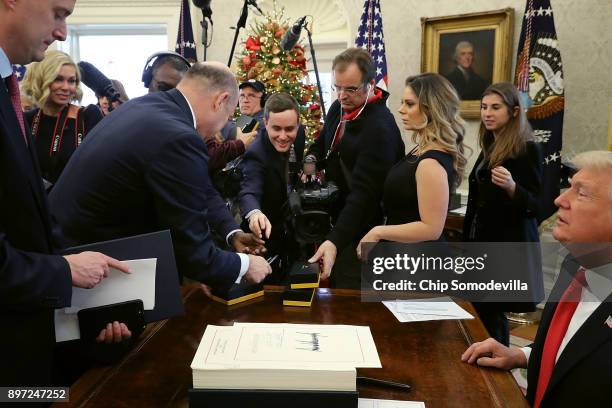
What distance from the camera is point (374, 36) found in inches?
203

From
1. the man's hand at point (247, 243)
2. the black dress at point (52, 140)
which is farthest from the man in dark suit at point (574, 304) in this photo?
the black dress at point (52, 140)

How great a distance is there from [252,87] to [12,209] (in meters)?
2.92

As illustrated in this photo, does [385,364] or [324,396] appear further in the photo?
[385,364]

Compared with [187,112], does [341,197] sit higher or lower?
lower

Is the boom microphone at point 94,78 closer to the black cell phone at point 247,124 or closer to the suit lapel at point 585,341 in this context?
the black cell phone at point 247,124

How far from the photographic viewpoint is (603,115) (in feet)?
14.4

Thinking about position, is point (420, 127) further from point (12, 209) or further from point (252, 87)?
point (252, 87)

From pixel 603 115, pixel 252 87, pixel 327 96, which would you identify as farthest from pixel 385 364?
pixel 327 96

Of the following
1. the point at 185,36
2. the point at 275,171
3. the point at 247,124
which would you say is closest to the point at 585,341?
the point at 275,171

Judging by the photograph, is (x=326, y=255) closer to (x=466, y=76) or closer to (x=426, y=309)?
(x=426, y=309)

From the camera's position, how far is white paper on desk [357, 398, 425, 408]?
44.4 inches

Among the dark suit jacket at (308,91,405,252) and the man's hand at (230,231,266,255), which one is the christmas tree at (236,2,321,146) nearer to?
the dark suit jacket at (308,91,405,252)

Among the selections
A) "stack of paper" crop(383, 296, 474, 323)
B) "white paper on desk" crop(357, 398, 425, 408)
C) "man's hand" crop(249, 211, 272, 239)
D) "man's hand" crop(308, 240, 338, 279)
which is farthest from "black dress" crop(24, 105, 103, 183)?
"white paper on desk" crop(357, 398, 425, 408)

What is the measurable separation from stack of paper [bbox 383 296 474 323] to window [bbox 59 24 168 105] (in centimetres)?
571
